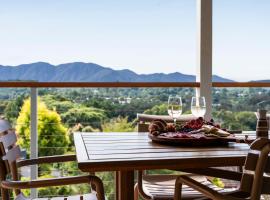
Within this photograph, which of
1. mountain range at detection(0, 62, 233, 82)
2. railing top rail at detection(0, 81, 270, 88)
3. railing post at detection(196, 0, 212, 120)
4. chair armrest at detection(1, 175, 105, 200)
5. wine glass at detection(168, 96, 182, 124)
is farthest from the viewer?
mountain range at detection(0, 62, 233, 82)

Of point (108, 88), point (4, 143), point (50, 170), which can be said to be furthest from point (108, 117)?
point (4, 143)

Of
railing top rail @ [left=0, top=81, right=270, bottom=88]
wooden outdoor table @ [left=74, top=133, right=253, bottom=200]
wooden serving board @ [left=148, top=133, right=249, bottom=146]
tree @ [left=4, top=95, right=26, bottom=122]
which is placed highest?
railing top rail @ [left=0, top=81, right=270, bottom=88]

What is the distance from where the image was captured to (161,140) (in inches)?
90.2

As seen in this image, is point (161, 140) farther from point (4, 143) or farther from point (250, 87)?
point (250, 87)

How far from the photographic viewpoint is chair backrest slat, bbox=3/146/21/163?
2234 mm

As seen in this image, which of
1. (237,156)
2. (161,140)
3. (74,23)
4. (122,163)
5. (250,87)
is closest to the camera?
(122,163)

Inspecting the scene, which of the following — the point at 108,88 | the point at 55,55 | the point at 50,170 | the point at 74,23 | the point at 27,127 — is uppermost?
the point at 74,23

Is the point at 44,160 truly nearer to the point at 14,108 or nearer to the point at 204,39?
the point at 14,108

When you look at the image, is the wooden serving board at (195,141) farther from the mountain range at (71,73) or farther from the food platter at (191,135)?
the mountain range at (71,73)

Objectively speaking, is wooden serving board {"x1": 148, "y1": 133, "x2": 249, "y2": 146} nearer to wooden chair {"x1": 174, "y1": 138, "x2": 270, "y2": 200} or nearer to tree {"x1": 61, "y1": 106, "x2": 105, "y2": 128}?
wooden chair {"x1": 174, "y1": 138, "x2": 270, "y2": 200}

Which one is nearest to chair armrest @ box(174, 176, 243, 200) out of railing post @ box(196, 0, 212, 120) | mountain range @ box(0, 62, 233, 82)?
railing post @ box(196, 0, 212, 120)

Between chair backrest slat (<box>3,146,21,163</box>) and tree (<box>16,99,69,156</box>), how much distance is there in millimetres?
1398

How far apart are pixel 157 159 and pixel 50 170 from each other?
2292mm

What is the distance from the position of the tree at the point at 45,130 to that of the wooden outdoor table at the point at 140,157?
4.92ft
